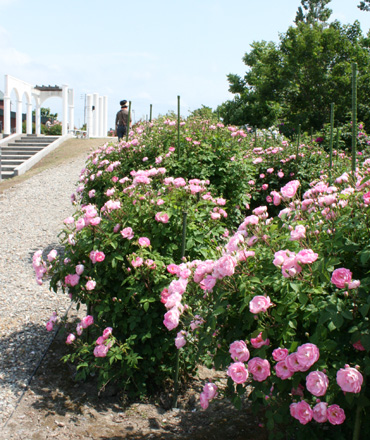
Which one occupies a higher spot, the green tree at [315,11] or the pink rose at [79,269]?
the green tree at [315,11]

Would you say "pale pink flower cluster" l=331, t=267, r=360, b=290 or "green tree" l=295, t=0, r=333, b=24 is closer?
"pale pink flower cluster" l=331, t=267, r=360, b=290

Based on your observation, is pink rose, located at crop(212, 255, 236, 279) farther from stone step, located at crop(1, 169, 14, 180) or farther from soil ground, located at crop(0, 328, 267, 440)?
stone step, located at crop(1, 169, 14, 180)

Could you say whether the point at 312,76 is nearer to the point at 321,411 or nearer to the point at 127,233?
the point at 127,233

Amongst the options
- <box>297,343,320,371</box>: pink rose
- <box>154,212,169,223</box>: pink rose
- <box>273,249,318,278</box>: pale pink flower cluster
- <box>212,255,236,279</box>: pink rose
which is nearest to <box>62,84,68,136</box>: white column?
<box>154,212,169,223</box>: pink rose

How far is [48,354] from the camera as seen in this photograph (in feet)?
11.8

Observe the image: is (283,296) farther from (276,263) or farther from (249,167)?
(249,167)

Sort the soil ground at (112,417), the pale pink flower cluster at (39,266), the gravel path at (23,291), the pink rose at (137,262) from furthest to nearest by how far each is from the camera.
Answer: the gravel path at (23,291), the pale pink flower cluster at (39,266), the pink rose at (137,262), the soil ground at (112,417)

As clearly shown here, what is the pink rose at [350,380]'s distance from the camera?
4.89 feet

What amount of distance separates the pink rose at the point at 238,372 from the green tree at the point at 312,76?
18039mm

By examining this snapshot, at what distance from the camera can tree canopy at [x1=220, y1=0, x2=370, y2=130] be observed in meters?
19.3

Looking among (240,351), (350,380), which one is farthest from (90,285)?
(350,380)

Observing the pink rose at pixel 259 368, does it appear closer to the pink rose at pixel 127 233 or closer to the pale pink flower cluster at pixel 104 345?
the pale pink flower cluster at pixel 104 345

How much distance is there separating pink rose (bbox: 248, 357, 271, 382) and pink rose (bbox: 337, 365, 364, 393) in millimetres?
283

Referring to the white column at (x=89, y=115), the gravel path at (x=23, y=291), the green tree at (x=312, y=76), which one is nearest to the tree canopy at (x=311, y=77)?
the green tree at (x=312, y=76)
